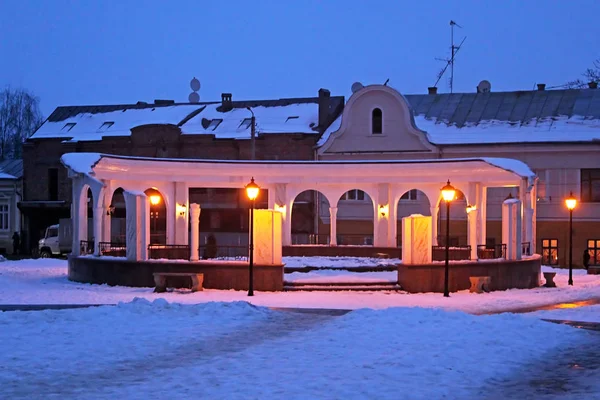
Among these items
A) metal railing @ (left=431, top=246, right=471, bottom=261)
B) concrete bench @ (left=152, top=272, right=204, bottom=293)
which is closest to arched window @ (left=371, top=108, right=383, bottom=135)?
metal railing @ (left=431, top=246, right=471, bottom=261)

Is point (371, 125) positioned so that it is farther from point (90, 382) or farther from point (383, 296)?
point (90, 382)

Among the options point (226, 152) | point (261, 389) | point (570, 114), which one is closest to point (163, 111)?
point (226, 152)

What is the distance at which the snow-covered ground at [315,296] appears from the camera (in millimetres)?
22219

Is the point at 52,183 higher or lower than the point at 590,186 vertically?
higher

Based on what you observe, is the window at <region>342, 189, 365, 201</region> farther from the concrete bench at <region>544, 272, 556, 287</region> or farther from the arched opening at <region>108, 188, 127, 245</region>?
the concrete bench at <region>544, 272, 556, 287</region>

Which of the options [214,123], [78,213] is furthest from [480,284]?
[214,123]

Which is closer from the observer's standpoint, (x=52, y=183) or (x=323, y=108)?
(x=323, y=108)

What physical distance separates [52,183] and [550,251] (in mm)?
30390

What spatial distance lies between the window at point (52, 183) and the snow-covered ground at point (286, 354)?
1473 inches

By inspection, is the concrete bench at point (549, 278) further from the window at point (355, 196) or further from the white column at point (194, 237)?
the window at point (355, 196)

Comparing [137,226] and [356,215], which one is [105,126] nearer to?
[356,215]

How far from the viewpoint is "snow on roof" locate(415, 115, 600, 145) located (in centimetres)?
4478

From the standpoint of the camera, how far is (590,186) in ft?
145

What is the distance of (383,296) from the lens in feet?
79.1
